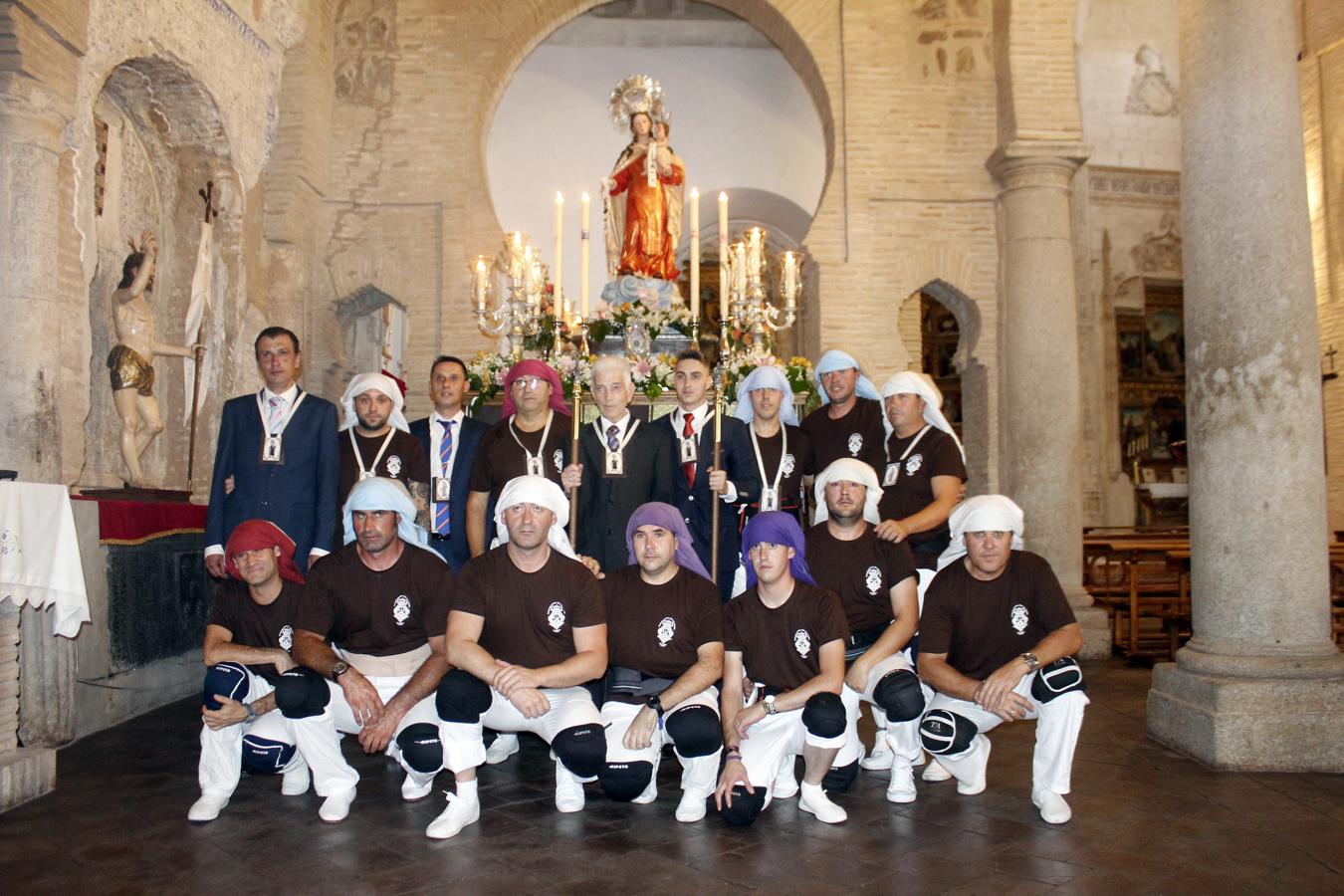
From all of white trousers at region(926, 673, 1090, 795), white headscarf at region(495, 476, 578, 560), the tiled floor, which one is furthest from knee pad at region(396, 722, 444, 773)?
white trousers at region(926, 673, 1090, 795)

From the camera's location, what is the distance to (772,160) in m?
18.0

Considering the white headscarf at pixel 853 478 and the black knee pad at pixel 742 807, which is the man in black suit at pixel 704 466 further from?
the black knee pad at pixel 742 807

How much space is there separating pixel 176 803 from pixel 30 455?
118 inches

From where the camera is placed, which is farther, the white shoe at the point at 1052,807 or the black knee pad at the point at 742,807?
the white shoe at the point at 1052,807

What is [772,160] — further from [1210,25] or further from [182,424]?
[1210,25]

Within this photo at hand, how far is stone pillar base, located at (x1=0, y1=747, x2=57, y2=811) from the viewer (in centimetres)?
492

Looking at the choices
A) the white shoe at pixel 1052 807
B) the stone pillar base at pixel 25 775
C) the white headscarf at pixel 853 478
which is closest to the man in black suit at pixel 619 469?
the white headscarf at pixel 853 478

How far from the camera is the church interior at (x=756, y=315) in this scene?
4547mm

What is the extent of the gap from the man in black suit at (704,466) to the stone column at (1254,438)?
2.50 metres

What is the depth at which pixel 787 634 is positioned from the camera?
484 cm

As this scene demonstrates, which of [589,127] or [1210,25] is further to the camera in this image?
[589,127]

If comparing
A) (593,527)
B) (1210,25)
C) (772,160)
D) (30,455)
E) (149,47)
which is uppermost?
(772,160)

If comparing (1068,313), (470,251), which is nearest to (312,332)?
(470,251)

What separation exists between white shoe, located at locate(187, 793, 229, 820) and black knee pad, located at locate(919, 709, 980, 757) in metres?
3.09
